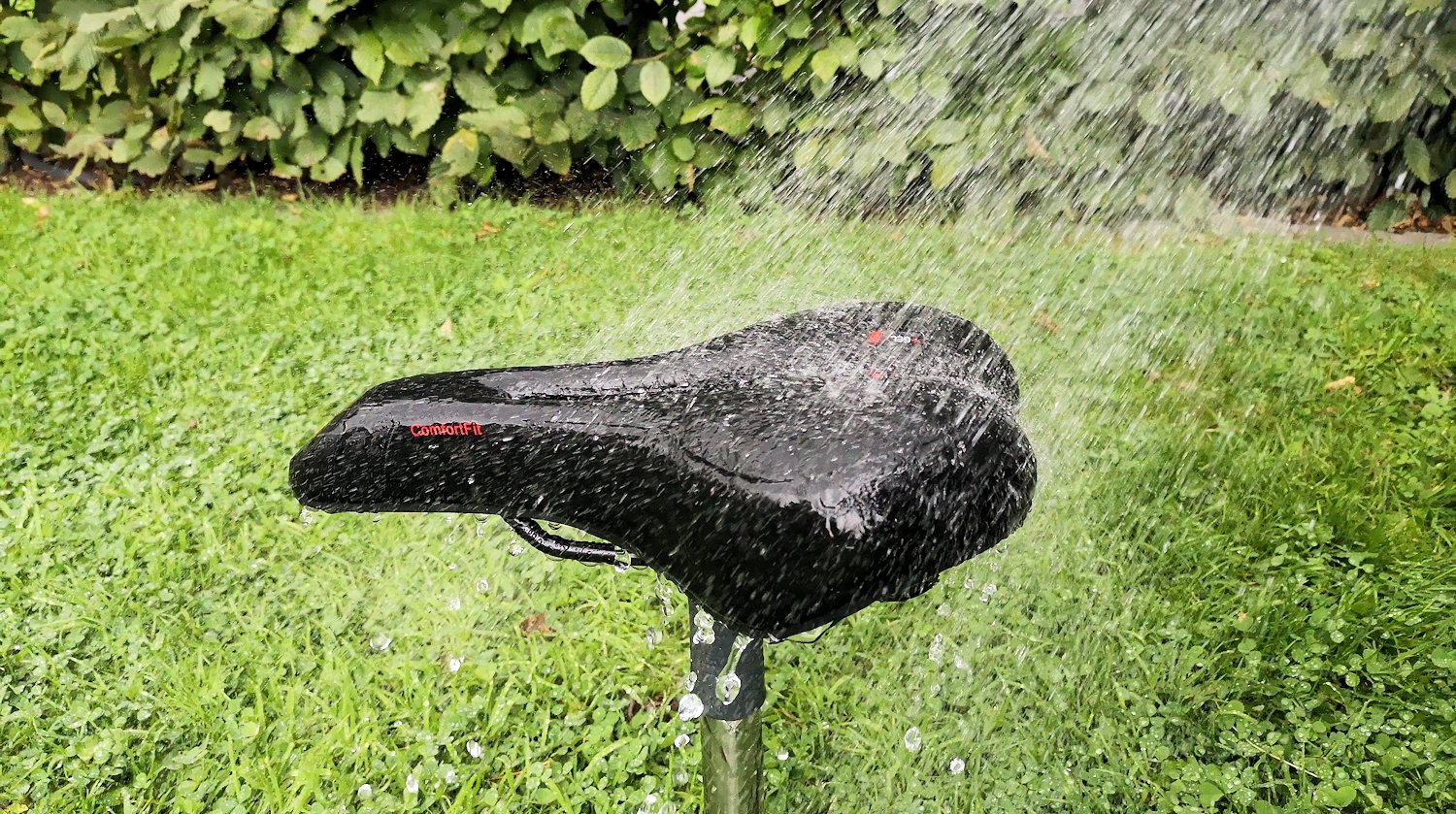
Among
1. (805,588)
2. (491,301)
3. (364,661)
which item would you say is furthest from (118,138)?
(805,588)

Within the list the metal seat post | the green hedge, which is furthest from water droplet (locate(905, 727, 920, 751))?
the green hedge

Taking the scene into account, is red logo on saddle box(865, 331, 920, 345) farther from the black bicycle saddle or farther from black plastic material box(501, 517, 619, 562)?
black plastic material box(501, 517, 619, 562)

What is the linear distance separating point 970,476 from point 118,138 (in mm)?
4991

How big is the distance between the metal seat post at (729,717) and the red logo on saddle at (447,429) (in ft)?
1.22

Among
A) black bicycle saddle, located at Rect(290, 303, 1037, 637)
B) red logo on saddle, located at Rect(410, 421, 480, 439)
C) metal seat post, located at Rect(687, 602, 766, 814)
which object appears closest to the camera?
black bicycle saddle, located at Rect(290, 303, 1037, 637)

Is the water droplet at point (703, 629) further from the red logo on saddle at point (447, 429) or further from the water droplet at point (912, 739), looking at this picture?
the water droplet at point (912, 739)

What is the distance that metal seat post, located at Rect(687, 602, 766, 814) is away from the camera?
1.49m

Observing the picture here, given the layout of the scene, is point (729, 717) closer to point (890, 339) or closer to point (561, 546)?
point (561, 546)

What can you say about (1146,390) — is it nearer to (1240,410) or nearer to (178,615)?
(1240,410)

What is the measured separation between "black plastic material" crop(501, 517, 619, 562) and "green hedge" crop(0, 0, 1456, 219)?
3.16 metres

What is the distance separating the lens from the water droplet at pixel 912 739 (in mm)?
2209

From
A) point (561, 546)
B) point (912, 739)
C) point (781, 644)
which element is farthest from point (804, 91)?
point (561, 546)

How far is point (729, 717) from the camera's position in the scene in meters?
1.54

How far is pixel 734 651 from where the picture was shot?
148 centimetres
